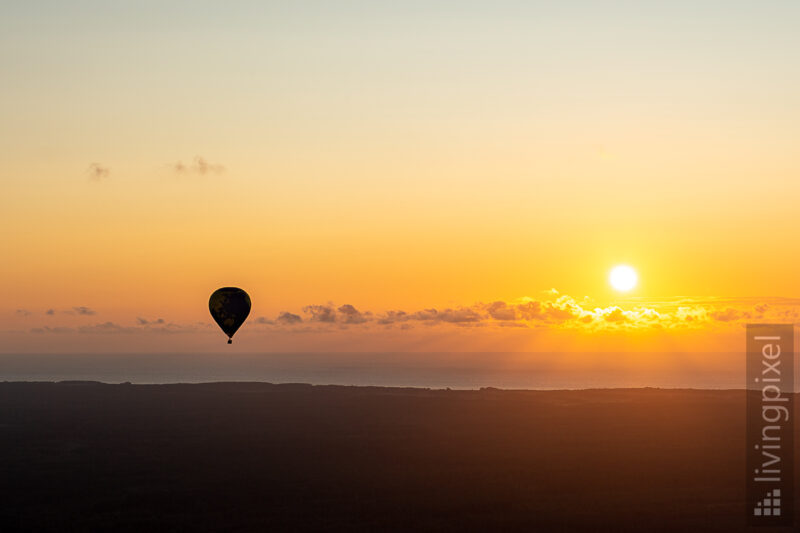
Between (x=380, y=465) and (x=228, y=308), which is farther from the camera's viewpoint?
(x=380, y=465)

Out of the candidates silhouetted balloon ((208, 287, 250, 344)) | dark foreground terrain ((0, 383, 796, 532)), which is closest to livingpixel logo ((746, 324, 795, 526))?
dark foreground terrain ((0, 383, 796, 532))

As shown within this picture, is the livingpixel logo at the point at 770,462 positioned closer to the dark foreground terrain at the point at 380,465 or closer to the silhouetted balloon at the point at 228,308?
the dark foreground terrain at the point at 380,465

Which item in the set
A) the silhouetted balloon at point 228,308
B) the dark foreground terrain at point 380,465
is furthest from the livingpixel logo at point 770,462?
the silhouetted balloon at point 228,308

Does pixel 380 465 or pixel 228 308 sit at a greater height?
pixel 228 308

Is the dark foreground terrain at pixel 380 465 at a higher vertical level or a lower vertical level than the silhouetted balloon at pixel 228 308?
lower

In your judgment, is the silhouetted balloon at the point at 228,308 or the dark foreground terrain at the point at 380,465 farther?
the silhouetted balloon at the point at 228,308
